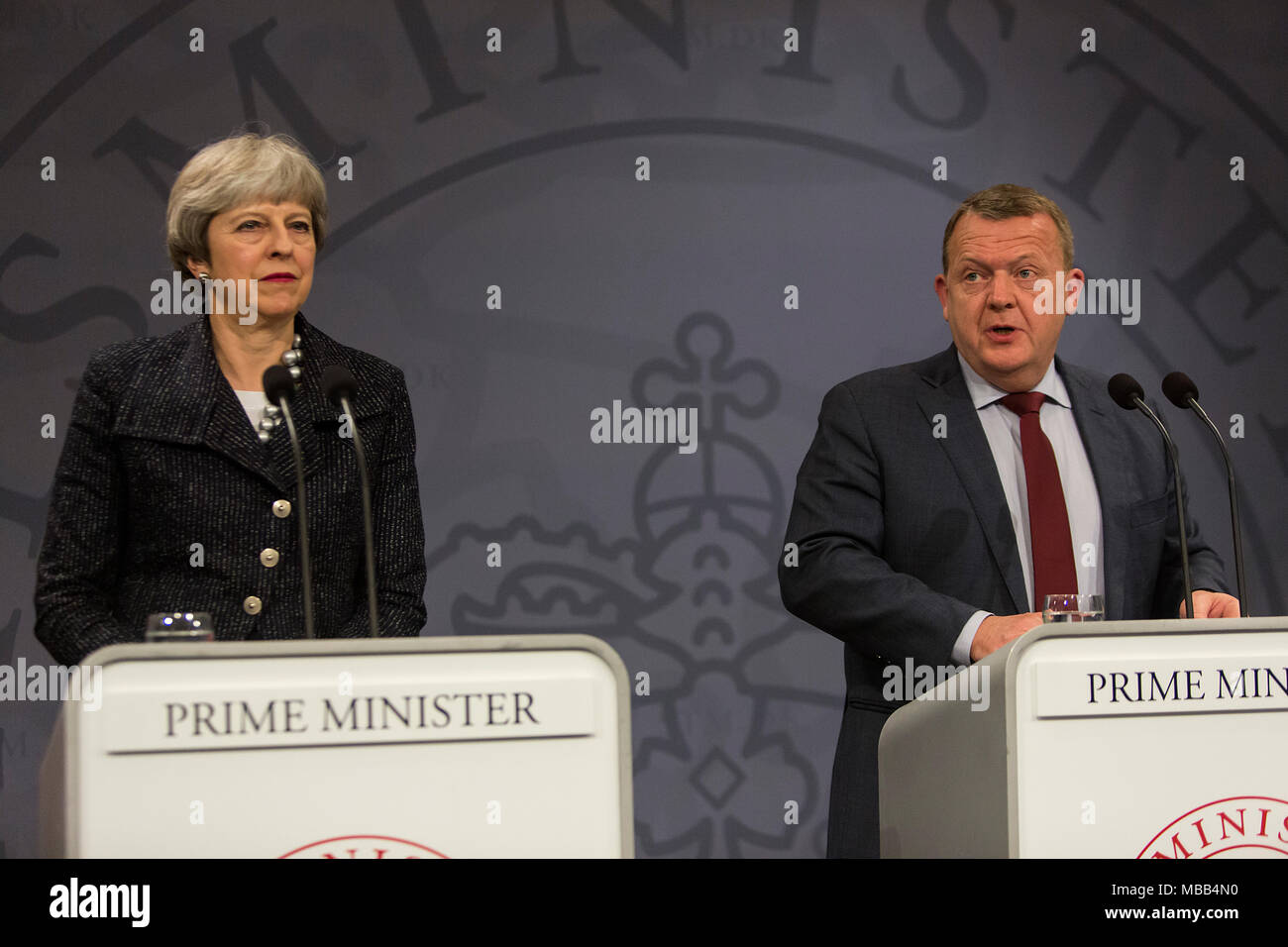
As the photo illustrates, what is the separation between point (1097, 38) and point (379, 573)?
2.85 meters

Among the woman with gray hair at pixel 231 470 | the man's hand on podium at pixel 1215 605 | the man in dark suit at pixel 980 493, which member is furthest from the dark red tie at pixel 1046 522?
the woman with gray hair at pixel 231 470

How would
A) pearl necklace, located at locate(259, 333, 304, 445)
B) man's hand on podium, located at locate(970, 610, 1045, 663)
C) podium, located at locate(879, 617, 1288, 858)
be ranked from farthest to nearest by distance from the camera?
pearl necklace, located at locate(259, 333, 304, 445)
man's hand on podium, located at locate(970, 610, 1045, 663)
podium, located at locate(879, 617, 1288, 858)

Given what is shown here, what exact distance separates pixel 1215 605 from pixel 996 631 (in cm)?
39

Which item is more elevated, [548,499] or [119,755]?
[548,499]

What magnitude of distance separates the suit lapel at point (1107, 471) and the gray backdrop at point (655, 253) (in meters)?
1.26

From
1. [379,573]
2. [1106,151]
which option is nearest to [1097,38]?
[1106,151]

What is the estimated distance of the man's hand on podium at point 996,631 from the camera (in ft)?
7.64

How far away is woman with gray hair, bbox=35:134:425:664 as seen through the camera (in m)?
2.37

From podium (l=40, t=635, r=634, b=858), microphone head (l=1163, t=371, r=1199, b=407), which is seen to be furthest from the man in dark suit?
podium (l=40, t=635, r=634, b=858)

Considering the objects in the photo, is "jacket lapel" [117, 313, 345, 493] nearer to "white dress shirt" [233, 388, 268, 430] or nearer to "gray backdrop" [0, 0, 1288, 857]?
"white dress shirt" [233, 388, 268, 430]

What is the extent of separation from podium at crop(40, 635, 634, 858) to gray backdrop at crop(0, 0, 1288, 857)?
2.35 meters

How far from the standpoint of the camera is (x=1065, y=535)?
8.89 feet

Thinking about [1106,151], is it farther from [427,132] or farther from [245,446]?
[245,446]
